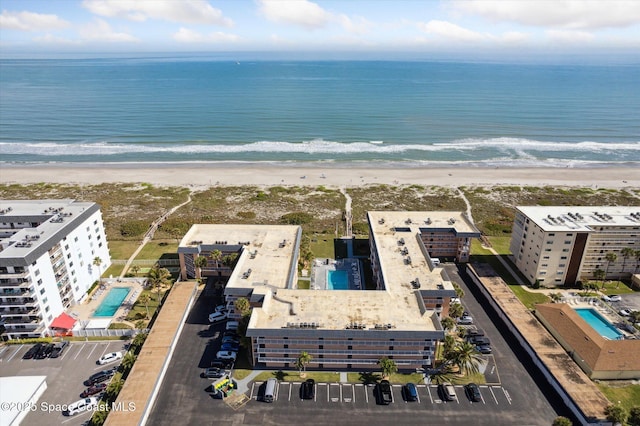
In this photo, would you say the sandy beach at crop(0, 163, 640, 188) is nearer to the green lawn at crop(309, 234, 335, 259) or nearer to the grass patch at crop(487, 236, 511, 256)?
the green lawn at crop(309, 234, 335, 259)

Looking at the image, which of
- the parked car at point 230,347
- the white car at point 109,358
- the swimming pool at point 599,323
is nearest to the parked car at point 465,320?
the swimming pool at point 599,323

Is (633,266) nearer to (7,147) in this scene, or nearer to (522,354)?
(522,354)

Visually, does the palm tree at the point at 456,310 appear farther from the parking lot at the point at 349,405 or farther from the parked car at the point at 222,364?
the parked car at the point at 222,364

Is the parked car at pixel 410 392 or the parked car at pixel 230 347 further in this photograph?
the parked car at pixel 230 347

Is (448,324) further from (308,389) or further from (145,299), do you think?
(145,299)

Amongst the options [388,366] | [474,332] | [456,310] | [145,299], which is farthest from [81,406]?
[474,332]

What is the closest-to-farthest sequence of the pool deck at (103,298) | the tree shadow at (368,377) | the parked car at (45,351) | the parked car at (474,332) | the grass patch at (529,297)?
1. the tree shadow at (368,377)
2. the parked car at (45,351)
3. the parked car at (474,332)
4. the pool deck at (103,298)
5. the grass patch at (529,297)

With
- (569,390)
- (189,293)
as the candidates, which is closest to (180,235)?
(189,293)
